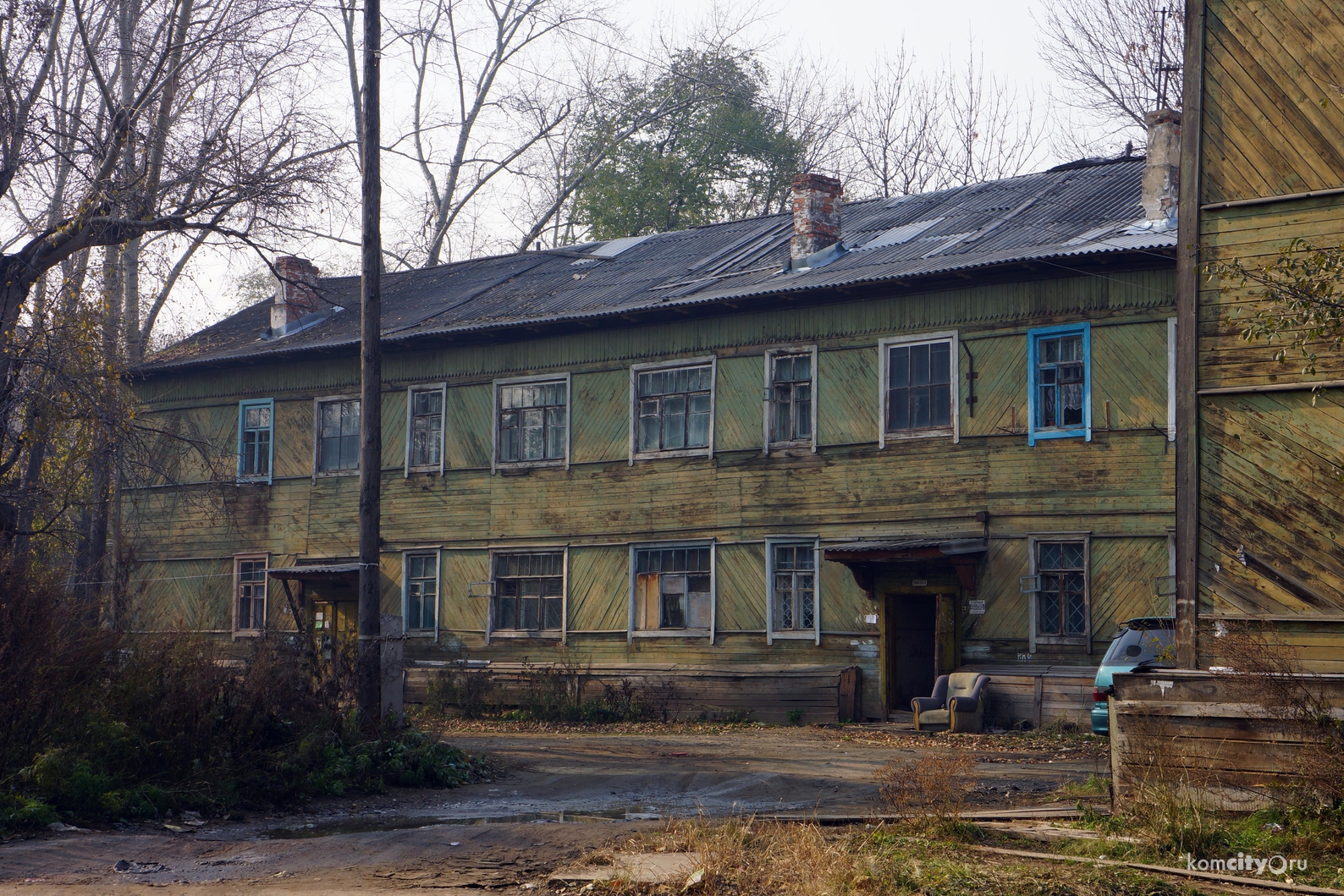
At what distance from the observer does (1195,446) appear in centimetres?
1027

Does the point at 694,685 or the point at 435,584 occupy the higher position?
the point at 435,584

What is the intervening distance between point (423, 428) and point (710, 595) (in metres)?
6.63

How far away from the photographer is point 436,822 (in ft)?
35.3

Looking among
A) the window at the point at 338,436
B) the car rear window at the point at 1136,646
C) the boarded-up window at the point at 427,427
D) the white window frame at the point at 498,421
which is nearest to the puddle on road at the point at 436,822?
the car rear window at the point at 1136,646

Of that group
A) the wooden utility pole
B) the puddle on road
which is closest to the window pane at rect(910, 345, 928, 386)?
the wooden utility pole

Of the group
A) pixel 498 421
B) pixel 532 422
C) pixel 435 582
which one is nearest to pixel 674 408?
pixel 532 422

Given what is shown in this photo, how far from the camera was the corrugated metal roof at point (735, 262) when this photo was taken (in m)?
19.7

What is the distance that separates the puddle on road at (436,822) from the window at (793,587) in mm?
9621

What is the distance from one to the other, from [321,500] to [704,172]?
17491 mm

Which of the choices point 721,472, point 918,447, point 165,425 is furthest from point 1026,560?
point 165,425

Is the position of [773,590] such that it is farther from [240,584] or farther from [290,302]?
[290,302]

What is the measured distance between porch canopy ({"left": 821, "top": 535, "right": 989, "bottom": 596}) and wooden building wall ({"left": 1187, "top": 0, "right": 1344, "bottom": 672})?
8597mm

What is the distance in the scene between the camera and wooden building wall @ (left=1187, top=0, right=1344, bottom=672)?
31.9ft

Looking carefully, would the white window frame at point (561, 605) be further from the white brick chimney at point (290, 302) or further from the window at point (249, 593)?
the white brick chimney at point (290, 302)
